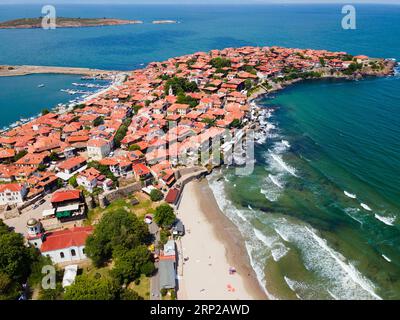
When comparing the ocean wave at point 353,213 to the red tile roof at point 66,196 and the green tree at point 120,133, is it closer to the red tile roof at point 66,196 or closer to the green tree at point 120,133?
the red tile roof at point 66,196

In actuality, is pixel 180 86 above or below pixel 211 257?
above

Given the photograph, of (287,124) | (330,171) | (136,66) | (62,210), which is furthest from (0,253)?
(136,66)

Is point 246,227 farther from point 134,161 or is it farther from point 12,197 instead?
point 12,197

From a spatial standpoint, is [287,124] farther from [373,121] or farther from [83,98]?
[83,98]

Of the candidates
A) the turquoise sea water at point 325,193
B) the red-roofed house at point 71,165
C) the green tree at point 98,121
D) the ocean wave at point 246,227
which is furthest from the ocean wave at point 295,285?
the green tree at point 98,121

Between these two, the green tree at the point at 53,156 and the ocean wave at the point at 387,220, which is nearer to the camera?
the ocean wave at the point at 387,220

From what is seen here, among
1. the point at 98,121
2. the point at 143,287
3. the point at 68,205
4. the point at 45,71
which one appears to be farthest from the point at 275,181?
the point at 45,71
